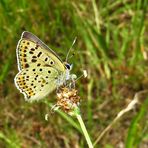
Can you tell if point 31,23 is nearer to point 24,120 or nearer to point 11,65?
point 11,65

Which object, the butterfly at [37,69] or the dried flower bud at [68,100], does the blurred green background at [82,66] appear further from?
the dried flower bud at [68,100]

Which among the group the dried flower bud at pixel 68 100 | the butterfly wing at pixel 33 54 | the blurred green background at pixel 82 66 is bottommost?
the blurred green background at pixel 82 66

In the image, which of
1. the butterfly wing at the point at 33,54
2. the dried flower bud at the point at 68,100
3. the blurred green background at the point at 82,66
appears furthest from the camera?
the blurred green background at the point at 82,66

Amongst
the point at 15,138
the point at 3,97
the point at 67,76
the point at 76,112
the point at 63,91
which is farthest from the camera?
the point at 3,97

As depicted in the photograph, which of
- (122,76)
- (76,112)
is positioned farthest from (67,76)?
(122,76)

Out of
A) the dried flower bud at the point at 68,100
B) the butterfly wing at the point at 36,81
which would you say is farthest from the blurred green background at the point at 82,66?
the dried flower bud at the point at 68,100

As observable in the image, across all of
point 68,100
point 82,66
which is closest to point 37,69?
point 68,100

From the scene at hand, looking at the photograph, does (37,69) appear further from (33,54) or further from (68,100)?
(68,100)
